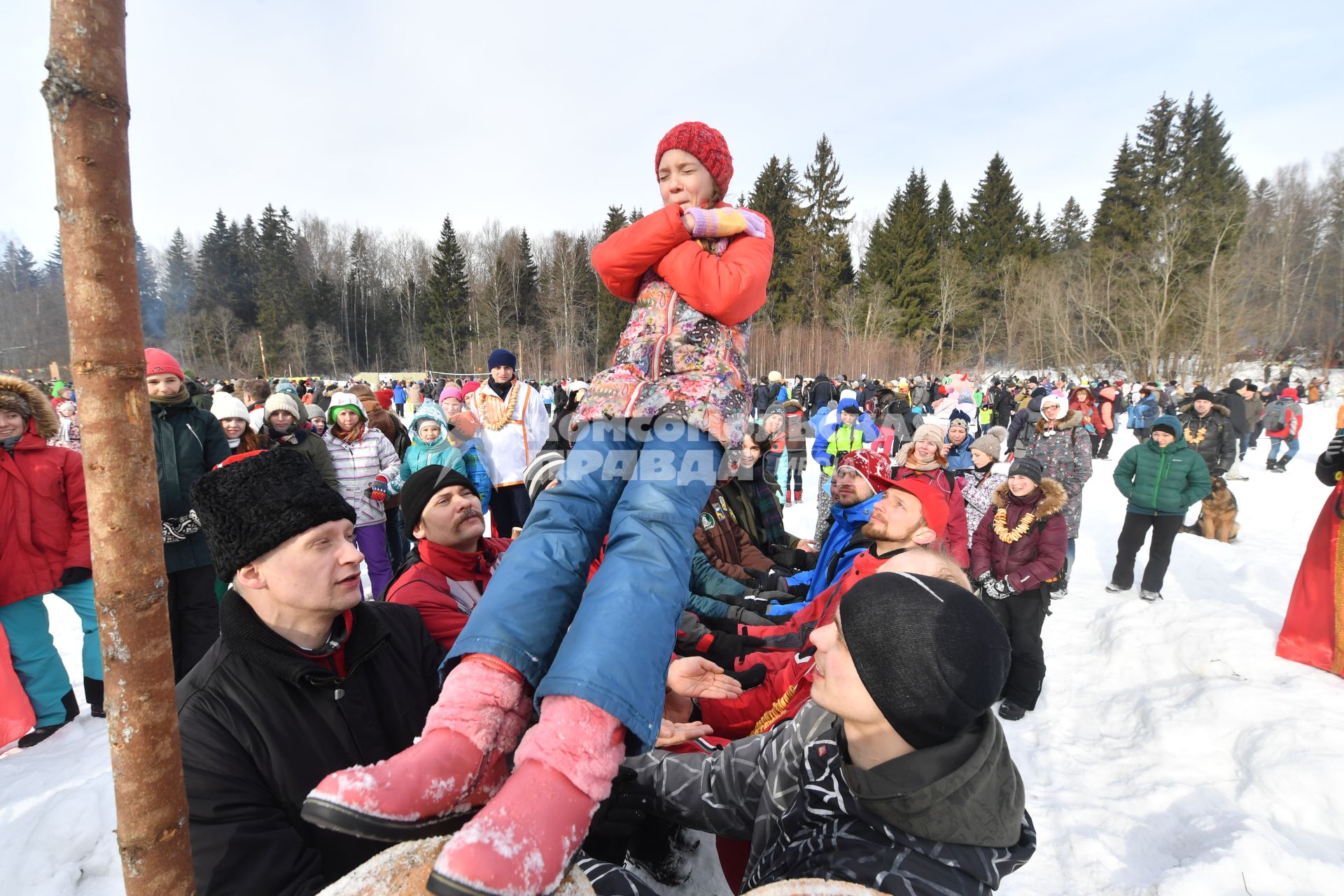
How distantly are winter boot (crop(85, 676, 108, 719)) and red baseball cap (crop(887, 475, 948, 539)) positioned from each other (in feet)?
15.3

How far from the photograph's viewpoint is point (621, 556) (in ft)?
4.53

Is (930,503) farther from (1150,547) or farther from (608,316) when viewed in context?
(608,316)

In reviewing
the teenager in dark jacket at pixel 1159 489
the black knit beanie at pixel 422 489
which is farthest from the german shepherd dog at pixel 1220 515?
the black knit beanie at pixel 422 489

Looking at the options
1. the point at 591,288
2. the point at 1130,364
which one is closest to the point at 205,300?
the point at 591,288

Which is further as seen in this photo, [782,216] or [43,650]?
[782,216]

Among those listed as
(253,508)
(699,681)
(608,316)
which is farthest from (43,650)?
(608,316)

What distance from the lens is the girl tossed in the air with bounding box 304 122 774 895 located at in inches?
36.6

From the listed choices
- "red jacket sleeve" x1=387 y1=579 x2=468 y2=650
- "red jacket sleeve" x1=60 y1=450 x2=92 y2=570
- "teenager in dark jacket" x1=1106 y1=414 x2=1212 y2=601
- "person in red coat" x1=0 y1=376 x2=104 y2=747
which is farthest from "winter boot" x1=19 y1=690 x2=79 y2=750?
"teenager in dark jacket" x1=1106 y1=414 x2=1212 y2=601

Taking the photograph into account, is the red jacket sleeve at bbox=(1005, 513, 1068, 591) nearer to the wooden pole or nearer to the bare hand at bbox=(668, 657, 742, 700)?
the bare hand at bbox=(668, 657, 742, 700)

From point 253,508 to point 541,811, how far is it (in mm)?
1143

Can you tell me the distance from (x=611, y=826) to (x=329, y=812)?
3.57ft

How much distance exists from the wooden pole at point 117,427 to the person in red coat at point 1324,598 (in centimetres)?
577

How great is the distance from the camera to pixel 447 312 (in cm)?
4106

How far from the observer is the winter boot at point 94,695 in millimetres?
3381
